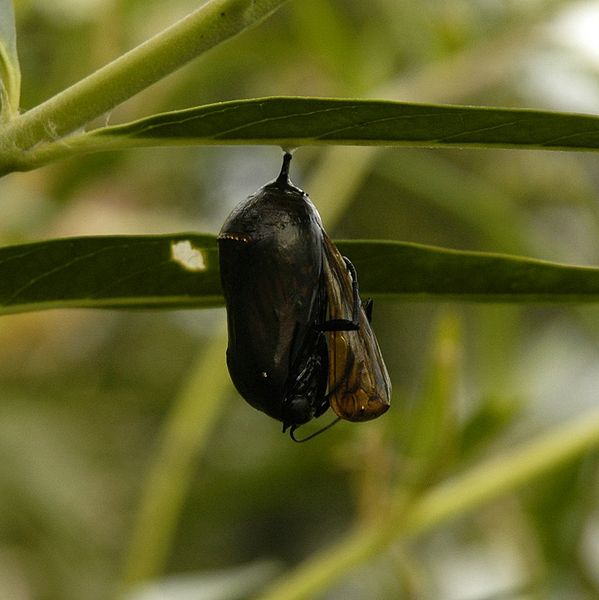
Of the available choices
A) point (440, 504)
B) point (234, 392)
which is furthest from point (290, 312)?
point (234, 392)

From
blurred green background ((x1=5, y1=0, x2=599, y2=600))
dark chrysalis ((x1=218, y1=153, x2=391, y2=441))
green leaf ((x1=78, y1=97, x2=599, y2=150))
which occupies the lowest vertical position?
green leaf ((x1=78, y1=97, x2=599, y2=150))

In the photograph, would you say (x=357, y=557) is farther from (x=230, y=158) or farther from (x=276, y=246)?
(x=230, y=158)

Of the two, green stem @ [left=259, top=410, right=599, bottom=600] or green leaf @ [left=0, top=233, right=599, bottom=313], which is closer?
green leaf @ [left=0, top=233, right=599, bottom=313]

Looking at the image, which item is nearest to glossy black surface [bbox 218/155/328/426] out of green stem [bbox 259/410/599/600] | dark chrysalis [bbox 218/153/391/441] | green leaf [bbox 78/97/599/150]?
dark chrysalis [bbox 218/153/391/441]

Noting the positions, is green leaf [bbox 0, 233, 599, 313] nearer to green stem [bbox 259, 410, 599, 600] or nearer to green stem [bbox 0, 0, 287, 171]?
green stem [bbox 0, 0, 287, 171]

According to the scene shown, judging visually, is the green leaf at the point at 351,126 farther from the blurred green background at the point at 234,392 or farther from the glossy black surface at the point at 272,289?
the blurred green background at the point at 234,392

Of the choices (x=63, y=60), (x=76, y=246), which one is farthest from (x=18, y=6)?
(x=76, y=246)
